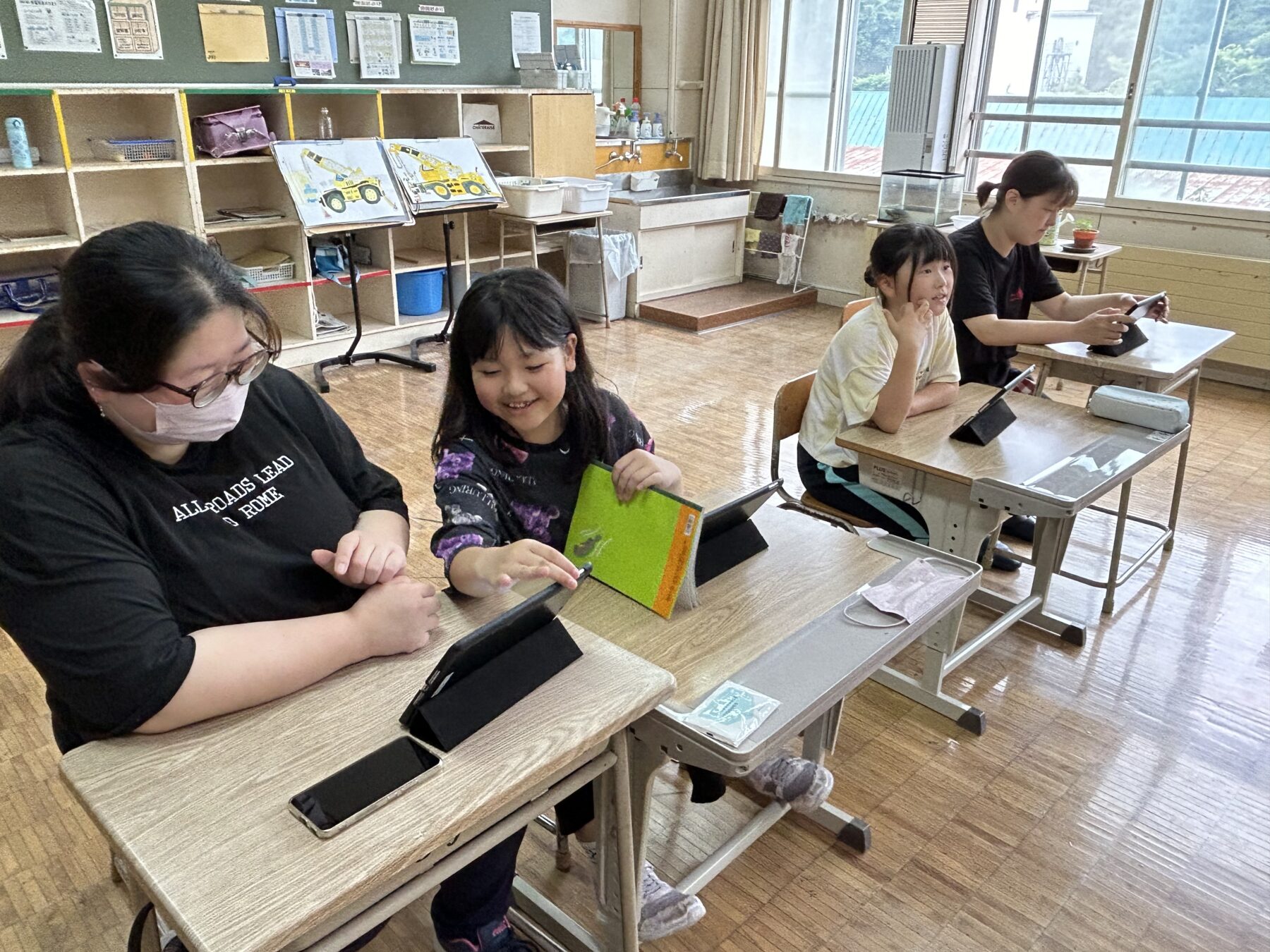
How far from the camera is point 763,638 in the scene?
1314 millimetres

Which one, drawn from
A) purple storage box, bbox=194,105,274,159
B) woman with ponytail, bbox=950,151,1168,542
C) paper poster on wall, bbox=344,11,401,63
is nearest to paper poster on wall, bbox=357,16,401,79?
paper poster on wall, bbox=344,11,401,63

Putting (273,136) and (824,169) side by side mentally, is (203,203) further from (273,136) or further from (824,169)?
(824,169)

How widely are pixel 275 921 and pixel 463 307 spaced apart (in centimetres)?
91

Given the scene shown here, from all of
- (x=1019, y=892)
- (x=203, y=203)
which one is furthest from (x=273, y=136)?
(x=1019, y=892)

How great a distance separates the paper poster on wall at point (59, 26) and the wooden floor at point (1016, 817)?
2.88 metres

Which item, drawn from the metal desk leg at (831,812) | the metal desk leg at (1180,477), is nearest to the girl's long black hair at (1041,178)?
the metal desk leg at (1180,477)

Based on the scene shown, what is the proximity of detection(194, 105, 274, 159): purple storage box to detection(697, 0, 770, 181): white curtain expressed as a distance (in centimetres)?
325

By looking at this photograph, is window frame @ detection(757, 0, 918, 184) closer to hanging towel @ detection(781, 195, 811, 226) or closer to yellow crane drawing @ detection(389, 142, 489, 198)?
hanging towel @ detection(781, 195, 811, 226)

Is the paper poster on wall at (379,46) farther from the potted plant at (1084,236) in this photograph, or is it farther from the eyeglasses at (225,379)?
the eyeglasses at (225,379)

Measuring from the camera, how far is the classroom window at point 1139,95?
478cm

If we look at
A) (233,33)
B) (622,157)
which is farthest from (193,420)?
(622,157)

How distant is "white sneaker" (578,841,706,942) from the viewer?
158 cm

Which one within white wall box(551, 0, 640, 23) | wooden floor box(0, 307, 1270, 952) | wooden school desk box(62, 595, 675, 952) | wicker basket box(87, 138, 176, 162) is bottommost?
wooden floor box(0, 307, 1270, 952)

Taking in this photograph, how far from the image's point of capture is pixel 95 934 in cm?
161
